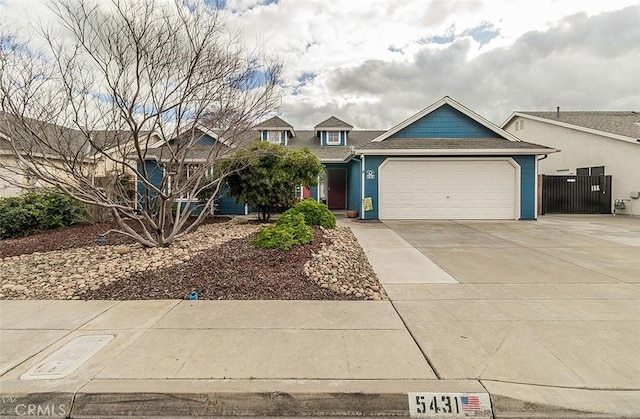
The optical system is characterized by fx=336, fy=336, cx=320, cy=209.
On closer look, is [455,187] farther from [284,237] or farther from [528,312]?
[528,312]

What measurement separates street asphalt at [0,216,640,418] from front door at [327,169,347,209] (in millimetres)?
13282

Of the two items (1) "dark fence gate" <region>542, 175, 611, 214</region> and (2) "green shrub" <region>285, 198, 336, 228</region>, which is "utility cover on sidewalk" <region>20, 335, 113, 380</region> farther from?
(1) "dark fence gate" <region>542, 175, 611, 214</region>

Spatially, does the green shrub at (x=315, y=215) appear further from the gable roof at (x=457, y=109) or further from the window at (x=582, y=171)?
the window at (x=582, y=171)

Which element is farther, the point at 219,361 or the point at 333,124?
the point at 333,124

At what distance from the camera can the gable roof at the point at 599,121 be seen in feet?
53.1

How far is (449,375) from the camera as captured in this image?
9.05 feet

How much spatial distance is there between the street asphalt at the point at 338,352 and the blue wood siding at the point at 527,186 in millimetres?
8847

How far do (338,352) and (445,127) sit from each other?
545 inches

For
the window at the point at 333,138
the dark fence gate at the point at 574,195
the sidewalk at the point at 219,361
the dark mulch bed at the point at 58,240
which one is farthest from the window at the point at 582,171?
the dark mulch bed at the point at 58,240

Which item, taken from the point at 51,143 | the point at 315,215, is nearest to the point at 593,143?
the point at 315,215

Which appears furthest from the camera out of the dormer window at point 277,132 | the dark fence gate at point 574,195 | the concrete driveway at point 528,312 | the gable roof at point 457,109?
the dormer window at point 277,132

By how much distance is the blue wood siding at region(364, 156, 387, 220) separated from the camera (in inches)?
528

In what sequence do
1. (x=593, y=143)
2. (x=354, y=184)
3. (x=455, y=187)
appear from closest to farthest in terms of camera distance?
(x=455, y=187) < (x=354, y=184) < (x=593, y=143)

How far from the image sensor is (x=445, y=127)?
14.9 metres
